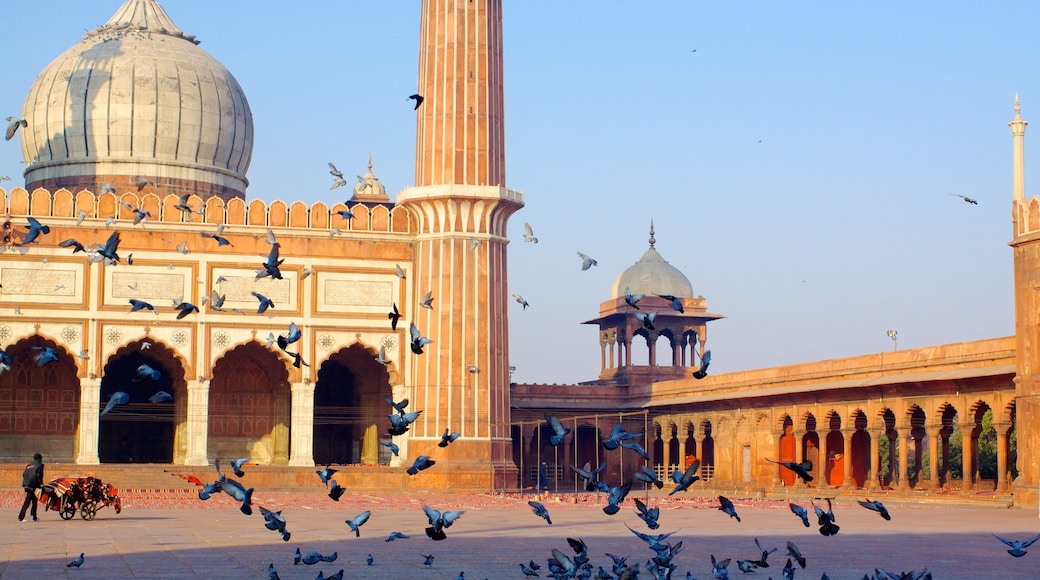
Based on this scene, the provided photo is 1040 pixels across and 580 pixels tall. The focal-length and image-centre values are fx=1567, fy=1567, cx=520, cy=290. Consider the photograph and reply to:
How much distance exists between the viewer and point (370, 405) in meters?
30.4

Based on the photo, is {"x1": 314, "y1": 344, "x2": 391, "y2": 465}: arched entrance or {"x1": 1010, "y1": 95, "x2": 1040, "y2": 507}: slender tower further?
{"x1": 314, "y1": 344, "x2": 391, "y2": 465}: arched entrance

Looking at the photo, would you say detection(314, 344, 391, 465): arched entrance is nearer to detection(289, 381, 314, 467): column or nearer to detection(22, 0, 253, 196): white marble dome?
detection(289, 381, 314, 467): column

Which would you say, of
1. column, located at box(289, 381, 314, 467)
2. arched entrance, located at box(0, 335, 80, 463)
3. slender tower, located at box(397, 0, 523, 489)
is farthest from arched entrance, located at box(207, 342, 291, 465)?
slender tower, located at box(397, 0, 523, 489)

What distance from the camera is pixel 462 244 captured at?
2745cm

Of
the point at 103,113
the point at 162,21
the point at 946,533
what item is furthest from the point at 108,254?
the point at 162,21

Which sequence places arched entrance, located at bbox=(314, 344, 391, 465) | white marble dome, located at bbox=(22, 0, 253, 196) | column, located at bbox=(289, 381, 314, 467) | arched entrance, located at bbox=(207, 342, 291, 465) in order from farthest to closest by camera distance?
white marble dome, located at bbox=(22, 0, 253, 196)
arched entrance, located at bbox=(314, 344, 391, 465)
arched entrance, located at bbox=(207, 342, 291, 465)
column, located at bbox=(289, 381, 314, 467)

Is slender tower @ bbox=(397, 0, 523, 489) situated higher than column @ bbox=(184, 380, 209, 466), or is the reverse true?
slender tower @ bbox=(397, 0, 523, 489)

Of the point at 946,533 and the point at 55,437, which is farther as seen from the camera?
the point at 55,437

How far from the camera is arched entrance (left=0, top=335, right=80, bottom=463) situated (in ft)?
93.0

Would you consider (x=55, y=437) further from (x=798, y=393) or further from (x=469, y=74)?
(x=798, y=393)

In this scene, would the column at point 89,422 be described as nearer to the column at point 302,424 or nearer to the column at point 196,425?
the column at point 196,425

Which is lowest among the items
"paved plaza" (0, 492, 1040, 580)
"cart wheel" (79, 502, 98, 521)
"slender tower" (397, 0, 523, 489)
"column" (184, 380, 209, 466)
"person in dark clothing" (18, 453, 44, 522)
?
"paved plaza" (0, 492, 1040, 580)

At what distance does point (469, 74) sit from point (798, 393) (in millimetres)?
8370

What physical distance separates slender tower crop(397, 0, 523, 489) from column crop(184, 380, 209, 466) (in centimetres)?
361
